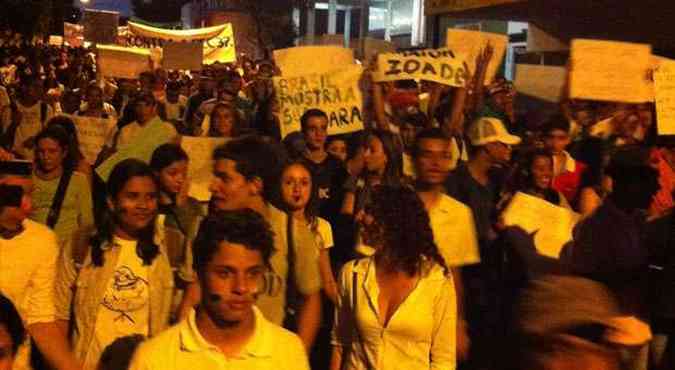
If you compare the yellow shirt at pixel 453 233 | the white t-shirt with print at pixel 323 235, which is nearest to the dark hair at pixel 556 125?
the yellow shirt at pixel 453 233

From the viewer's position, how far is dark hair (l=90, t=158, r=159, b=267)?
14.5ft

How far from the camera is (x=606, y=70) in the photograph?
25.6 feet

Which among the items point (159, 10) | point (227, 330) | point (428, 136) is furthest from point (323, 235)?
point (159, 10)

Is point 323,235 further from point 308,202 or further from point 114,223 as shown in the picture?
point 114,223

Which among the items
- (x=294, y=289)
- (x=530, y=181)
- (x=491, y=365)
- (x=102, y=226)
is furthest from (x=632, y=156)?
(x=102, y=226)

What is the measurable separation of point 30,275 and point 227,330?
5.03ft

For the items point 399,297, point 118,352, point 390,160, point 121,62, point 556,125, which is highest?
point 121,62

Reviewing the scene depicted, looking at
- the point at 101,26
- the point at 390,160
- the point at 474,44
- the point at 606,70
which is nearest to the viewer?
the point at 390,160

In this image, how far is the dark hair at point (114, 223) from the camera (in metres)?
4.42

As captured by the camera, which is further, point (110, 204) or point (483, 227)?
point (483, 227)

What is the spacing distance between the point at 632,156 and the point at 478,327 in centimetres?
141

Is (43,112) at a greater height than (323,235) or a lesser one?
greater

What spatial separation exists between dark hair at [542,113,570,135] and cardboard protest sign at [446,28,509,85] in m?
1.51

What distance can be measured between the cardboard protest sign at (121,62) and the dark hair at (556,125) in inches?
300
